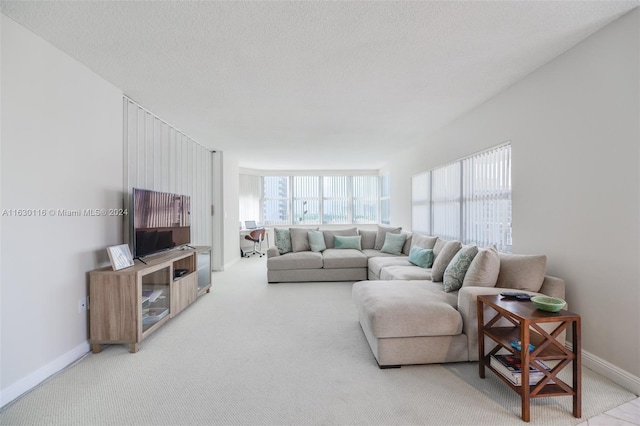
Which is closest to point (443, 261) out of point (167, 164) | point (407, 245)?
point (407, 245)

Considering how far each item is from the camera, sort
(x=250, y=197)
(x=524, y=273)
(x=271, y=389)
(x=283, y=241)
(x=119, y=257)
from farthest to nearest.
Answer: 1. (x=250, y=197)
2. (x=283, y=241)
3. (x=119, y=257)
4. (x=524, y=273)
5. (x=271, y=389)

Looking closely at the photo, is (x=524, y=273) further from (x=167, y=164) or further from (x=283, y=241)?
(x=167, y=164)

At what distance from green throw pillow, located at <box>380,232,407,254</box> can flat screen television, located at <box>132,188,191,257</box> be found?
3359 millimetres

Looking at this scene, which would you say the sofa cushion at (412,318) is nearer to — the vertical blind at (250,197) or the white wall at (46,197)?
the white wall at (46,197)

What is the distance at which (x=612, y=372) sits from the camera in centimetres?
207

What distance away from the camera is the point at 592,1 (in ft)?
5.98

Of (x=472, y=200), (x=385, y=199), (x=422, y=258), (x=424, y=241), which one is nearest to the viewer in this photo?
(x=472, y=200)

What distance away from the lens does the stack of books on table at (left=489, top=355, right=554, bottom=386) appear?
1.81 m

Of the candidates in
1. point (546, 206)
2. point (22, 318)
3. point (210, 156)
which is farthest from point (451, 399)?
point (210, 156)

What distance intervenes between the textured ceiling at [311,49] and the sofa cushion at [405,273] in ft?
6.64

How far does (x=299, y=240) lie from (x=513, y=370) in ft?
13.6

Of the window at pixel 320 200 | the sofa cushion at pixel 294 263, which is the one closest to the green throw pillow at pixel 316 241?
the sofa cushion at pixel 294 263

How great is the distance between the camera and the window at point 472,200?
129 inches

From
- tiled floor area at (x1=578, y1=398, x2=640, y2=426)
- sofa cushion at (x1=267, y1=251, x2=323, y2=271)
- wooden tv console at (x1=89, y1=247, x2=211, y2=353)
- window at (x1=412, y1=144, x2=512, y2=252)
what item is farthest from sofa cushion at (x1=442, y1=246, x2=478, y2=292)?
wooden tv console at (x1=89, y1=247, x2=211, y2=353)
